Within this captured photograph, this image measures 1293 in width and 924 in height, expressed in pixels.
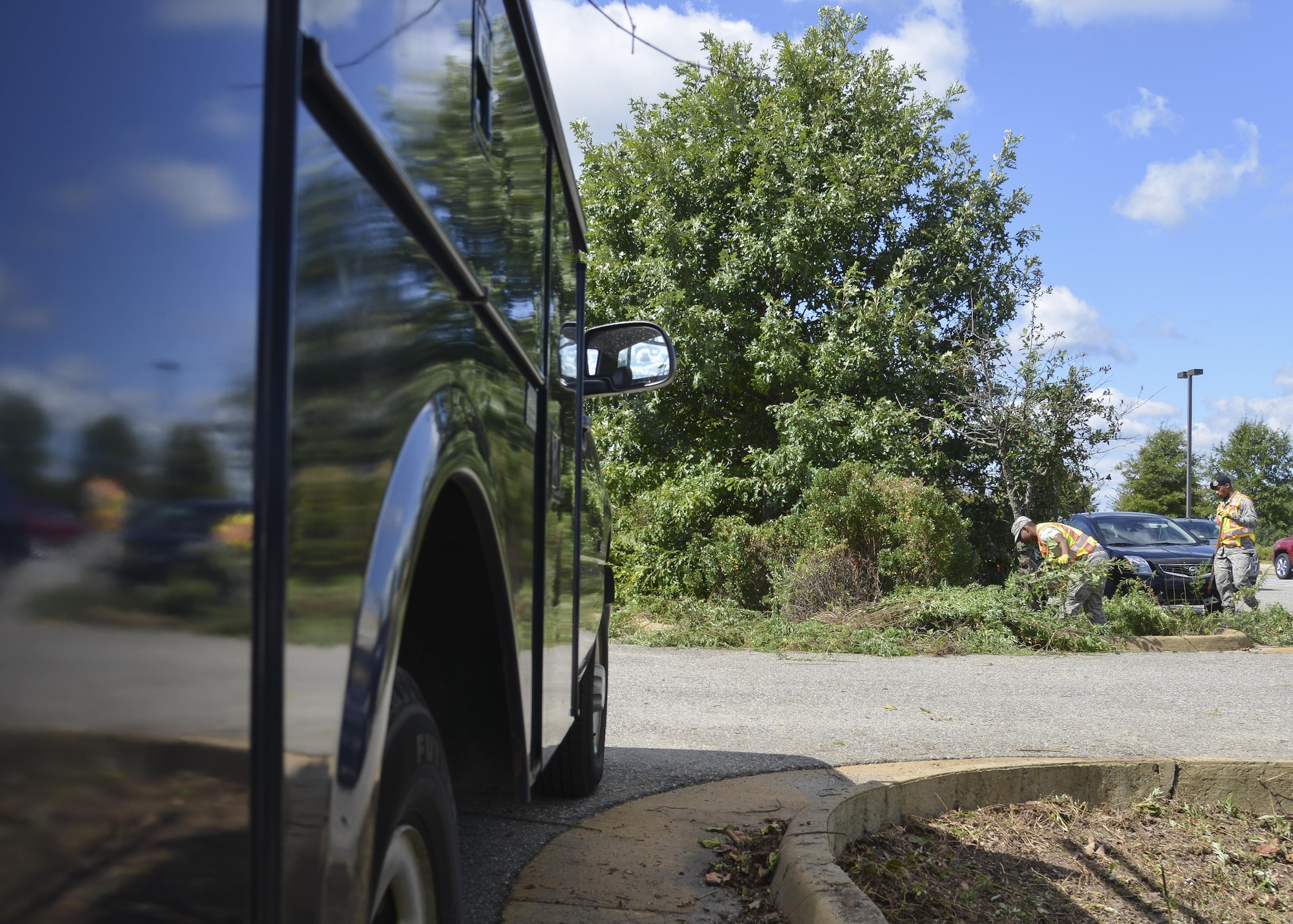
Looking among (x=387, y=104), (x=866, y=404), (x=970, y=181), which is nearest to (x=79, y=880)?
(x=387, y=104)

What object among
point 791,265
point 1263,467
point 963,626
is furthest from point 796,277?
point 1263,467

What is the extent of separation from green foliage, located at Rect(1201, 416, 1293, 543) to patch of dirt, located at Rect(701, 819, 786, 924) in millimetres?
53864

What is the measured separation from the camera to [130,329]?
781mm

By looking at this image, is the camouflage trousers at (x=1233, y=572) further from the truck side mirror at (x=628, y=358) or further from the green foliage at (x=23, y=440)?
the green foliage at (x=23, y=440)

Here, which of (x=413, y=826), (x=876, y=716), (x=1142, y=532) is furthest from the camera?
(x=1142, y=532)

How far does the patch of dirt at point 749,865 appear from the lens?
10.2 ft

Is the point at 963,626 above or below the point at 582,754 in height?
below

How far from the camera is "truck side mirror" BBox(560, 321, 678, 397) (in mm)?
4012

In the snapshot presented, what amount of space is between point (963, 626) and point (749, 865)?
23.7ft

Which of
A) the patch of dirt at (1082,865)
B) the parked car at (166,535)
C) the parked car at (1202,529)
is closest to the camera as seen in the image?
the parked car at (166,535)

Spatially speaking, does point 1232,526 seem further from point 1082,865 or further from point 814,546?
point 1082,865

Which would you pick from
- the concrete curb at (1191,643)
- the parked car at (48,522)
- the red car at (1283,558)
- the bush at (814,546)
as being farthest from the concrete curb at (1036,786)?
the red car at (1283,558)

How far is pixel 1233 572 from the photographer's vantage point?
1287cm

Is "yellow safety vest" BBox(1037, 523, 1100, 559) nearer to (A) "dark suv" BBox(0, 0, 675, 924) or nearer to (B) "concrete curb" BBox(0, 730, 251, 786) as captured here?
(A) "dark suv" BBox(0, 0, 675, 924)
